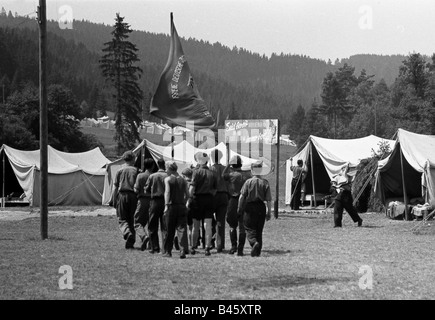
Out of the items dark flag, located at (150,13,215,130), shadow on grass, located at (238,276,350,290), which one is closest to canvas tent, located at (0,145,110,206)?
dark flag, located at (150,13,215,130)

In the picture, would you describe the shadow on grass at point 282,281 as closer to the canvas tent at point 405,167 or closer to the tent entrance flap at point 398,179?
the canvas tent at point 405,167

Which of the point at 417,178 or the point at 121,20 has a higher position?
the point at 121,20

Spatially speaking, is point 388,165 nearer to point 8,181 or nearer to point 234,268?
point 234,268

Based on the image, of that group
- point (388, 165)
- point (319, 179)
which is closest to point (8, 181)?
point (319, 179)

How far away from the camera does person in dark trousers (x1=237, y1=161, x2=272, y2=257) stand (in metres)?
13.5

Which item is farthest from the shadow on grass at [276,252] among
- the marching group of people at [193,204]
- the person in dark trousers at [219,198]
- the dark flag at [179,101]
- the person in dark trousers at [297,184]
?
the person in dark trousers at [297,184]

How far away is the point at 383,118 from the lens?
373ft

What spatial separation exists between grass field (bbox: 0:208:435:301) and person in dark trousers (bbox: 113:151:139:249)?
40cm

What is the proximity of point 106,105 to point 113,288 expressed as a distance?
16407cm

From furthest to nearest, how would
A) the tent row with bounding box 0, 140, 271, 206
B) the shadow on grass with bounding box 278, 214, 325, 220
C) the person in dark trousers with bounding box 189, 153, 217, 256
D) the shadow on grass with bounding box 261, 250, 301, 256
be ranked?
the tent row with bounding box 0, 140, 271, 206 < the shadow on grass with bounding box 278, 214, 325, 220 < the shadow on grass with bounding box 261, 250, 301, 256 < the person in dark trousers with bounding box 189, 153, 217, 256

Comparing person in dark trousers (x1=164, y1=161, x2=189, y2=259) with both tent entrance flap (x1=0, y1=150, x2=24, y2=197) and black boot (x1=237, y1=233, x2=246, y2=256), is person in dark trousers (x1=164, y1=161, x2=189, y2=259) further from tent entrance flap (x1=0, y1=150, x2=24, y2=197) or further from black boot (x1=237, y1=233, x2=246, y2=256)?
tent entrance flap (x1=0, y1=150, x2=24, y2=197)
